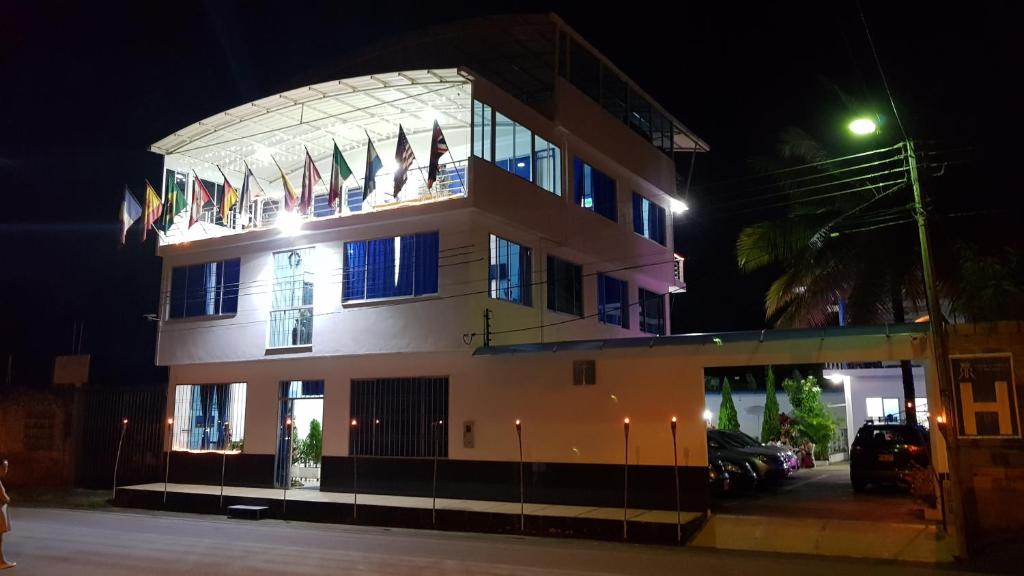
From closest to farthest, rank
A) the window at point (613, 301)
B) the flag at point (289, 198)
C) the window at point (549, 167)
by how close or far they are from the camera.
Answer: the flag at point (289, 198), the window at point (549, 167), the window at point (613, 301)

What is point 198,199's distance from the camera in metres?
21.9

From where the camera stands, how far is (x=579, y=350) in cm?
1623

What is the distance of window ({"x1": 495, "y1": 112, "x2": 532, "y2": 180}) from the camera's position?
1922 centimetres

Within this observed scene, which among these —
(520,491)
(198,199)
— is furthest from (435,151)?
(198,199)

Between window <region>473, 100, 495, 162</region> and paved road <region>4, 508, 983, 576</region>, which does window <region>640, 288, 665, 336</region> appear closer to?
window <region>473, 100, 495, 162</region>

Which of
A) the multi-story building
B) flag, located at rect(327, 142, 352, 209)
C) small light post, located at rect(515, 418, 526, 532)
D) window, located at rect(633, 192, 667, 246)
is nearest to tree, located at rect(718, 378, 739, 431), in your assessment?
the multi-story building

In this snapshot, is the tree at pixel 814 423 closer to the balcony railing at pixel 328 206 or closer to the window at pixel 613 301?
the window at pixel 613 301

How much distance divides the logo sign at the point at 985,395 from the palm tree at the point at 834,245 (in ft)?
19.3

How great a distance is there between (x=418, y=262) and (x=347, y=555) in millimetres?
7855

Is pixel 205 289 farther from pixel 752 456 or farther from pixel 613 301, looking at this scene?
pixel 752 456

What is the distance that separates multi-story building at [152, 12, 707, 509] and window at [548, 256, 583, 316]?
69mm

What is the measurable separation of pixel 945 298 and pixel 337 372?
15.1 m

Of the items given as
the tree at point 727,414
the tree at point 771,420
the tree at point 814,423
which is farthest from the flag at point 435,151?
the tree at point 727,414

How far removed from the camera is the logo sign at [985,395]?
1251cm
